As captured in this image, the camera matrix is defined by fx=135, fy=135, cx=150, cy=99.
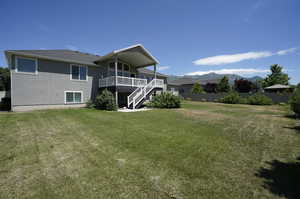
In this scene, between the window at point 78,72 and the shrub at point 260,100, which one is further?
the shrub at point 260,100

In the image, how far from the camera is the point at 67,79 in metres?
13.2

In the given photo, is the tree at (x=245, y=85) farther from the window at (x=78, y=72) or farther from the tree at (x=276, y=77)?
the window at (x=78, y=72)

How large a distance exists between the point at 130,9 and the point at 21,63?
1012 cm

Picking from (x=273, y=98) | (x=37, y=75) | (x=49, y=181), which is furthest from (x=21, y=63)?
(x=273, y=98)

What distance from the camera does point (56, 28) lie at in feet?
41.4

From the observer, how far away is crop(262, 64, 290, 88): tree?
3859 cm

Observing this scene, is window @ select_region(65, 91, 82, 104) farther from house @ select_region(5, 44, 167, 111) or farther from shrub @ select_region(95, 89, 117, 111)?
shrub @ select_region(95, 89, 117, 111)

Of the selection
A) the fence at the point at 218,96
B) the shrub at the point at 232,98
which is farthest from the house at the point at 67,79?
the fence at the point at 218,96

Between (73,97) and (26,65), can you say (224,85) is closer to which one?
(73,97)

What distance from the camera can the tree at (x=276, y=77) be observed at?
1519 inches

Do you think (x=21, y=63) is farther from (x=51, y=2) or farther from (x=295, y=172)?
(x=295, y=172)

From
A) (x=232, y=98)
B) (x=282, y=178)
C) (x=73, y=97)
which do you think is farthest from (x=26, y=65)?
(x=232, y=98)

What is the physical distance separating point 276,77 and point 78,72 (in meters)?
50.8

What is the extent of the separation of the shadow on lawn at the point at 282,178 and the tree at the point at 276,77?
160 ft
